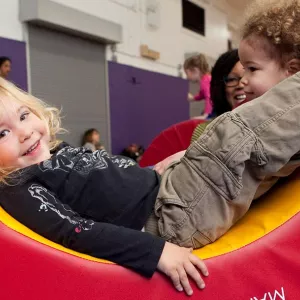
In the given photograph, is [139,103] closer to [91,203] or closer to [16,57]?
[16,57]

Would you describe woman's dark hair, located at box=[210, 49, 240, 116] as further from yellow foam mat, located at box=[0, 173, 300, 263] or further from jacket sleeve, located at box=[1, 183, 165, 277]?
jacket sleeve, located at box=[1, 183, 165, 277]

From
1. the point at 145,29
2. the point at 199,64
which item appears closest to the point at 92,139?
the point at 199,64

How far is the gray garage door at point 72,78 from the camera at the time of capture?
12.9 ft

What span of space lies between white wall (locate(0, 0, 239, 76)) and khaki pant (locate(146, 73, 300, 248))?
3.17 meters

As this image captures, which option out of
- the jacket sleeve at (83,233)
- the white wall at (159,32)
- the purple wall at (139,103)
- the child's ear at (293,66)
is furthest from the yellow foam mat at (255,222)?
the purple wall at (139,103)

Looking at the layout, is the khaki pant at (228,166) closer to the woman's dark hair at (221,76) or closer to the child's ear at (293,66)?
the child's ear at (293,66)

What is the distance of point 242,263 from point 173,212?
Result: 0.55ft

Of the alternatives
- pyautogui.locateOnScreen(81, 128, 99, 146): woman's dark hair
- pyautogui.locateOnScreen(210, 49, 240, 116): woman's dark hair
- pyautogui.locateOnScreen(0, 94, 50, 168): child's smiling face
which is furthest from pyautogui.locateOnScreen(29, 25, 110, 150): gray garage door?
pyautogui.locateOnScreen(0, 94, 50, 168): child's smiling face

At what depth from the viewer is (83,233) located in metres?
0.79

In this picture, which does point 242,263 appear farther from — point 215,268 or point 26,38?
point 26,38

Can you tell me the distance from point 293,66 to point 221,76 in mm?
811

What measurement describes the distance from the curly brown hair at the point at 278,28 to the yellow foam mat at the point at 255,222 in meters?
0.30

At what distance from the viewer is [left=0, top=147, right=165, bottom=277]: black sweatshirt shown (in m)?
0.78

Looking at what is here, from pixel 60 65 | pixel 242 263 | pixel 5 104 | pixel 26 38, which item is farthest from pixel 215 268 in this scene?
pixel 60 65
